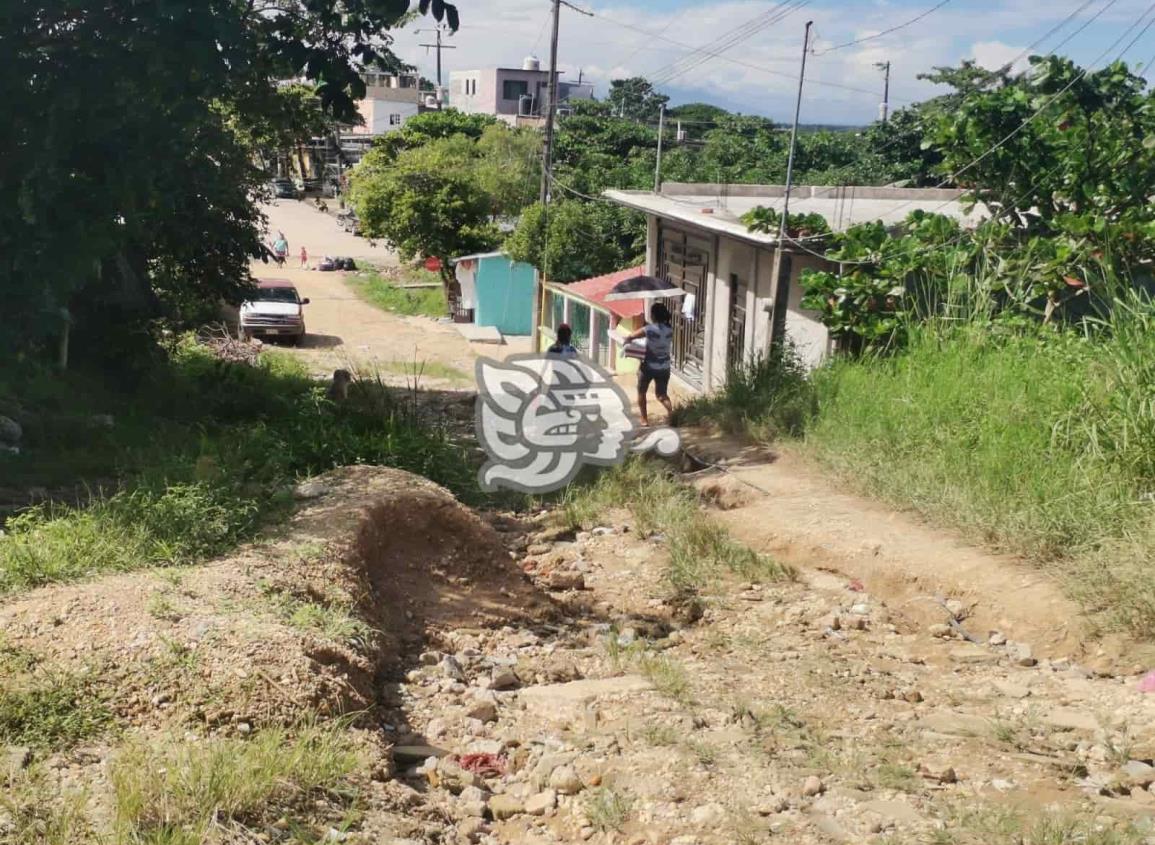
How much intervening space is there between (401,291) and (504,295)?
22.9ft

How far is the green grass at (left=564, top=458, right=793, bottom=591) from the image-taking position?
847cm

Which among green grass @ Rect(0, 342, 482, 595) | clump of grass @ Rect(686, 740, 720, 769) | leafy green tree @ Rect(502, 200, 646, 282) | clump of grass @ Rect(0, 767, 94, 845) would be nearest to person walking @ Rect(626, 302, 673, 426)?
green grass @ Rect(0, 342, 482, 595)

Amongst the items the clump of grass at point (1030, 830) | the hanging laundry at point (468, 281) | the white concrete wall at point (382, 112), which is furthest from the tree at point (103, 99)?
the white concrete wall at point (382, 112)

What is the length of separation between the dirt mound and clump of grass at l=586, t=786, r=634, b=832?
1185mm

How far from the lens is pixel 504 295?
35.4 meters

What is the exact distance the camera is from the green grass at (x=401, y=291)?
39.3m

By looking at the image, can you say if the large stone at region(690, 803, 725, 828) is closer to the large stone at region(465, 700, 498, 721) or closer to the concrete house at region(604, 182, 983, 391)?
the large stone at region(465, 700, 498, 721)

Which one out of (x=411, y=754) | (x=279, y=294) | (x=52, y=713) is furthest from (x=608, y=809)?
(x=279, y=294)

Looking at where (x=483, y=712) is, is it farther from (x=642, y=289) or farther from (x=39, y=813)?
(x=642, y=289)

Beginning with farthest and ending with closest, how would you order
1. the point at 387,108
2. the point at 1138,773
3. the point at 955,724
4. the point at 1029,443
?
the point at 387,108, the point at 1029,443, the point at 955,724, the point at 1138,773

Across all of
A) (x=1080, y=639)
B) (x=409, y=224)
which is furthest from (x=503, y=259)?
(x=1080, y=639)

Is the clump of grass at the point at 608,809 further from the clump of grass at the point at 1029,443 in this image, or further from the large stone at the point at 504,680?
the clump of grass at the point at 1029,443

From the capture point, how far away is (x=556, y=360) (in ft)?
44.1

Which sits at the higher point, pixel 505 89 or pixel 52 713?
pixel 505 89
